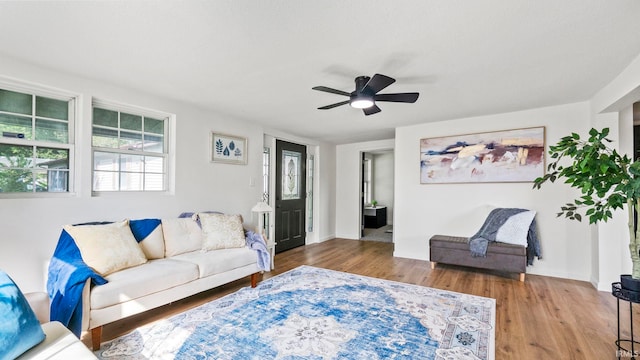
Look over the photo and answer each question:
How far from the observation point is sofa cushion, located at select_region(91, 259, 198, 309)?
2.14 meters

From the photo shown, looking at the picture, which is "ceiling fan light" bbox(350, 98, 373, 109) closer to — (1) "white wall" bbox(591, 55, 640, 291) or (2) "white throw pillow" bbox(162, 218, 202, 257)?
(2) "white throw pillow" bbox(162, 218, 202, 257)

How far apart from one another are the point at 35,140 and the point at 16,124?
18 cm

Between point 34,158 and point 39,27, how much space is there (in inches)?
51.3

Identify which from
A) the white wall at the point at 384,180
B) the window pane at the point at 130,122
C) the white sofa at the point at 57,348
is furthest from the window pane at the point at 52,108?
the white wall at the point at 384,180

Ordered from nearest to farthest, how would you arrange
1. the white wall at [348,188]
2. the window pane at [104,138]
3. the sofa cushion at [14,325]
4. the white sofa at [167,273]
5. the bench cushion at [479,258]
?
the sofa cushion at [14,325], the white sofa at [167,273], the window pane at [104,138], the bench cushion at [479,258], the white wall at [348,188]

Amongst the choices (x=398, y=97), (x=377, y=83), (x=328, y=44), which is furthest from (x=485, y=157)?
(x=328, y=44)

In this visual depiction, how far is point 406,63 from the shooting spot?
8.04ft

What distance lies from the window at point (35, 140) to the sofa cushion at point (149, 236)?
72 cm

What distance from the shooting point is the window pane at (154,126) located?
3.44 meters

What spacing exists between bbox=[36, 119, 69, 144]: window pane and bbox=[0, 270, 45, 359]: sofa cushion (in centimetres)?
191

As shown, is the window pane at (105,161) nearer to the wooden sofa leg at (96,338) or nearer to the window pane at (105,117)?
the window pane at (105,117)

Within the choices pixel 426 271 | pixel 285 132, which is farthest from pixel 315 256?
pixel 285 132

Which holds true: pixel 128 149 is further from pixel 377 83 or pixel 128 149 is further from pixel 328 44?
pixel 377 83

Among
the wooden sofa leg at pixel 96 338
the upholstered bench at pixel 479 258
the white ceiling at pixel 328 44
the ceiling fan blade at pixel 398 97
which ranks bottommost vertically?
the wooden sofa leg at pixel 96 338
